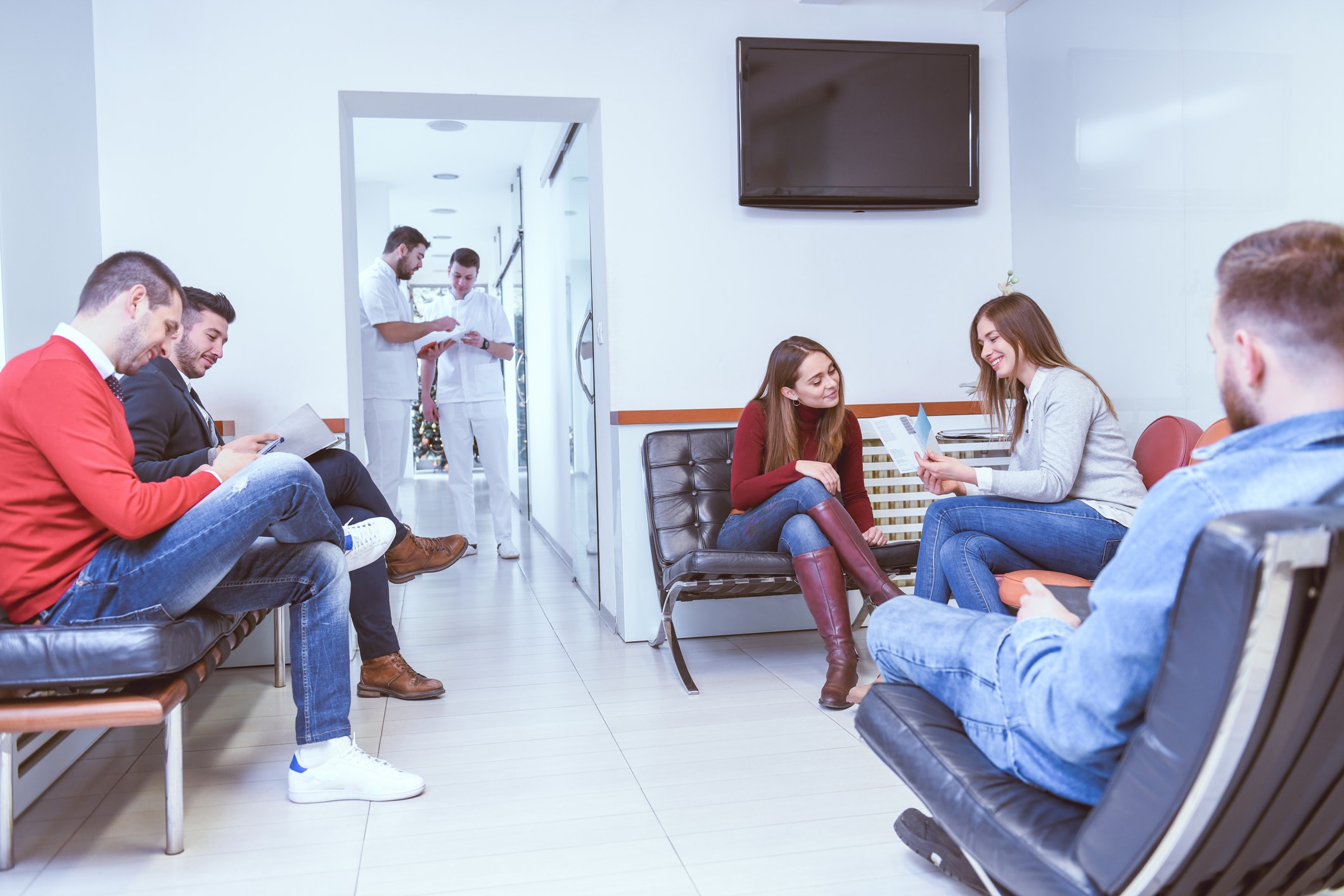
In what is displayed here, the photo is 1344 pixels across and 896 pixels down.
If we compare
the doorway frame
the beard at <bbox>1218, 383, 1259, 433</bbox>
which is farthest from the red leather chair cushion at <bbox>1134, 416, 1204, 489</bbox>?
the doorway frame

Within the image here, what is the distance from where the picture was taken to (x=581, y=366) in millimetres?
4359

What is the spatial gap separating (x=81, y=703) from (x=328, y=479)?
1.23 m

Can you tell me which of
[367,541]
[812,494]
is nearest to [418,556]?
[367,541]

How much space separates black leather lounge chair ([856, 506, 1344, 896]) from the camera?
85 cm

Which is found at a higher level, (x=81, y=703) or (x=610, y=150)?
(x=610, y=150)

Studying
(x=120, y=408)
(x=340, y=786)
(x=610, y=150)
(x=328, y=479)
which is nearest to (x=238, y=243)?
(x=328, y=479)

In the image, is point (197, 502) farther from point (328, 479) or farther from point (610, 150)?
point (610, 150)

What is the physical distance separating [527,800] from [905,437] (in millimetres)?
1408

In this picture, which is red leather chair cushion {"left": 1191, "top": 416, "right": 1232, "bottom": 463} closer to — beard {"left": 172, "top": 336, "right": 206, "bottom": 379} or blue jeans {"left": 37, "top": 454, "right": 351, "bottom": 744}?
blue jeans {"left": 37, "top": 454, "right": 351, "bottom": 744}

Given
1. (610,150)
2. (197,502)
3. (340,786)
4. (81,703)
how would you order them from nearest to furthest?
(81,703) → (197,502) → (340,786) → (610,150)

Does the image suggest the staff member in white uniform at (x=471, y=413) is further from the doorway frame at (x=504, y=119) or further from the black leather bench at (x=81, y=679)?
the black leather bench at (x=81, y=679)

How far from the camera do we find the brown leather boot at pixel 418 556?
10.2 ft

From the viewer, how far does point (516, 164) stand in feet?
24.5

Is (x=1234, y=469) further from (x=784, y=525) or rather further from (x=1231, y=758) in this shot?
(x=784, y=525)
